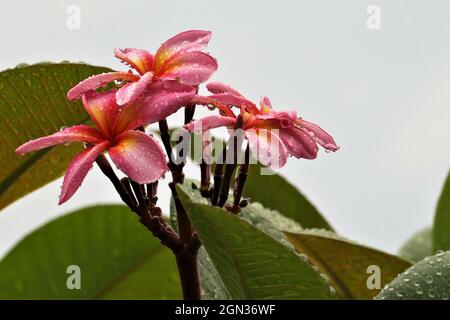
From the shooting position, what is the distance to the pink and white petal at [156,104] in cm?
79

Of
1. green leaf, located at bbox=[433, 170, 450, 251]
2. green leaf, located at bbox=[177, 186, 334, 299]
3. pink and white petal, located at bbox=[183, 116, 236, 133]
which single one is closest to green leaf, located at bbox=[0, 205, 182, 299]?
green leaf, located at bbox=[433, 170, 450, 251]

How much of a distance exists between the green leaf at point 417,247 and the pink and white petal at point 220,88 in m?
1.20

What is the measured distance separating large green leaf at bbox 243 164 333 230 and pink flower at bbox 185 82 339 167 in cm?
85

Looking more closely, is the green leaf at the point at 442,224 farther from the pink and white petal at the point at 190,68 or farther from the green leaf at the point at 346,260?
the pink and white petal at the point at 190,68

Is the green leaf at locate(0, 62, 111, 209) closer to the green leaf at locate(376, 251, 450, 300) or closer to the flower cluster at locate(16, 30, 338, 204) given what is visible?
the flower cluster at locate(16, 30, 338, 204)

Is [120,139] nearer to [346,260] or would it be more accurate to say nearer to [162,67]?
[162,67]

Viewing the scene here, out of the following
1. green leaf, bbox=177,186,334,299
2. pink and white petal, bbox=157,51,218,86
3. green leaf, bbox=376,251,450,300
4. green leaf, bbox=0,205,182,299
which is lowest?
green leaf, bbox=0,205,182,299

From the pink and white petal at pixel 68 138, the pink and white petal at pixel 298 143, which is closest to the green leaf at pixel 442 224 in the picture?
the pink and white petal at pixel 298 143

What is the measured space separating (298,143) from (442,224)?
65 centimetres

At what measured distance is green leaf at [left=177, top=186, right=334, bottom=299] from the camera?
→ 81 centimetres

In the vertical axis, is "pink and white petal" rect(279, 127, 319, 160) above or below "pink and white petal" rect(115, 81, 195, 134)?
below

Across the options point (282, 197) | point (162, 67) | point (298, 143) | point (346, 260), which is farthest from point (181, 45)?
point (282, 197)
